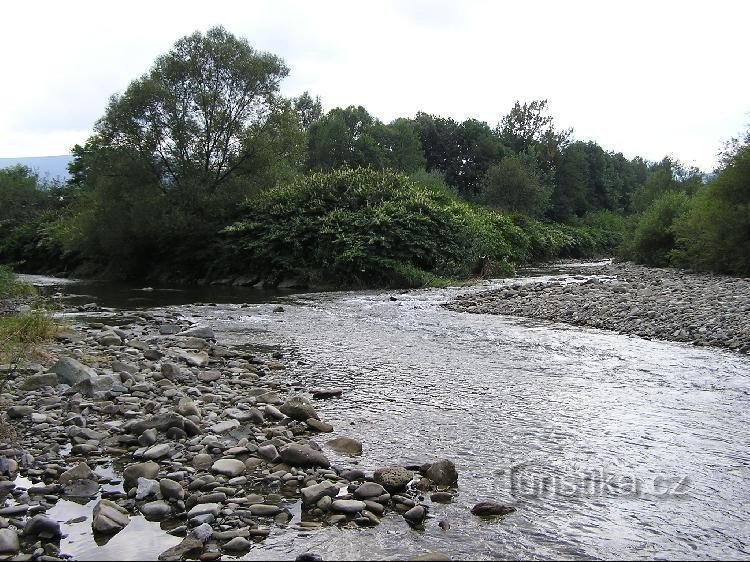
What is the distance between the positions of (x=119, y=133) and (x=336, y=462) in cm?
3093

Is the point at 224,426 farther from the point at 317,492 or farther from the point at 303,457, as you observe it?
the point at 317,492

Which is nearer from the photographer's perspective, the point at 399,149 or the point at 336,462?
the point at 336,462

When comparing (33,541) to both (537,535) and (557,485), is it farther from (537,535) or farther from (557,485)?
(557,485)

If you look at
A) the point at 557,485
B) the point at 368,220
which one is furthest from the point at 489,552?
the point at 368,220

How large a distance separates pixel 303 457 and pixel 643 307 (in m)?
12.4

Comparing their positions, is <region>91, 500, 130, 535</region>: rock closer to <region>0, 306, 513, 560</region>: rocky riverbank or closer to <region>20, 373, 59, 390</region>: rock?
<region>0, 306, 513, 560</region>: rocky riverbank

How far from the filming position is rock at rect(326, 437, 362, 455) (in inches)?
237

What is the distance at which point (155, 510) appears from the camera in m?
4.56

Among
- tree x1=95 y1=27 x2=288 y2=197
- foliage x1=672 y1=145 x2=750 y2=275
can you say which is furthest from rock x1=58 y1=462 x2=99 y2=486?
tree x1=95 y1=27 x2=288 y2=197

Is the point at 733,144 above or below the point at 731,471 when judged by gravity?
above

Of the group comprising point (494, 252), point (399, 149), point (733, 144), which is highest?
point (399, 149)

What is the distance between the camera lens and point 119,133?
31875 millimetres

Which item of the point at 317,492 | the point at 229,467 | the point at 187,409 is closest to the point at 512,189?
the point at 187,409

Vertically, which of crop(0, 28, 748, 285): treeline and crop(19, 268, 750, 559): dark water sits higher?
crop(0, 28, 748, 285): treeline
